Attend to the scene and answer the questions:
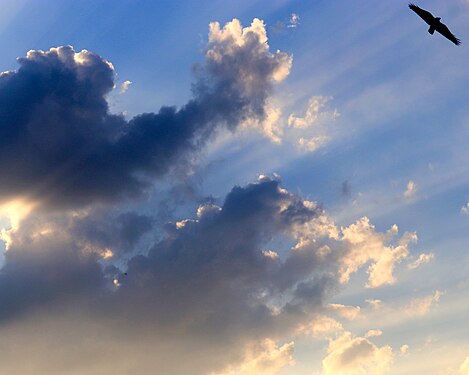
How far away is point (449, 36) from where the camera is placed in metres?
91.2

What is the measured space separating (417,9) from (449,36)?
7368 mm

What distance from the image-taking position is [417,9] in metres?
88.3
